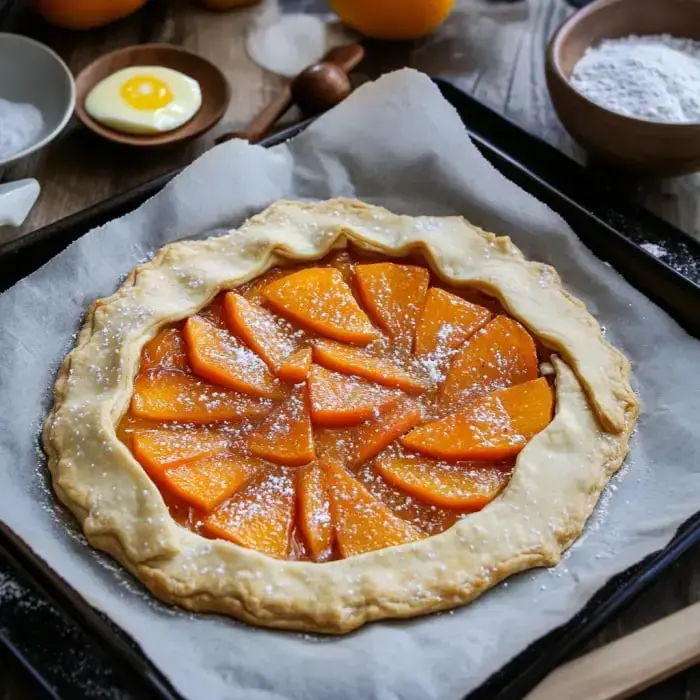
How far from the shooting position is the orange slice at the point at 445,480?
6.75ft

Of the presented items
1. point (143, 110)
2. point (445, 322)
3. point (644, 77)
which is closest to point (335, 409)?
point (445, 322)

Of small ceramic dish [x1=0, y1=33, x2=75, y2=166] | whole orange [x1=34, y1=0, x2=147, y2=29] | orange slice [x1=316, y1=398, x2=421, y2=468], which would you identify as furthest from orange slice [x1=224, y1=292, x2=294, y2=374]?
whole orange [x1=34, y1=0, x2=147, y2=29]

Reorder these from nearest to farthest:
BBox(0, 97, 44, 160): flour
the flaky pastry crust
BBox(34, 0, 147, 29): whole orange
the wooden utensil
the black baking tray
Answer: the black baking tray < the flaky pastry crust < BBox(0, 97, 44, 160): flour < the wooden utensil < BBox(34, 0, 147, 29): whole orange

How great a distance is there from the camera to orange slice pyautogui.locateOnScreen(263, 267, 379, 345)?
7.77 ft

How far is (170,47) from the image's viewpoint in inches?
126

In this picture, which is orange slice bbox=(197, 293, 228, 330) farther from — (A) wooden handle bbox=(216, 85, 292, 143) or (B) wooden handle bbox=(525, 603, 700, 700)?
(B) wooden handle bbox=(525, 603, 700, 700)

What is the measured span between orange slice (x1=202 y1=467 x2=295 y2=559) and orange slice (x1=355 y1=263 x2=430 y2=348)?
521mm

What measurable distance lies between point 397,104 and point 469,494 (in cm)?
128

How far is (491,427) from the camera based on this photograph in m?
2.16

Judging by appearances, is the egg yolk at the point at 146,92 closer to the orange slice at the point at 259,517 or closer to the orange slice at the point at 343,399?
the orange slice at the point at 343,399

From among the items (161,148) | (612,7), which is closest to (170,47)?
(161,148)

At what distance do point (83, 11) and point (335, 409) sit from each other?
1961 millimetres

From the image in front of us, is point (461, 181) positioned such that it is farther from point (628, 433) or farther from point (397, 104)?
point (628, 433)

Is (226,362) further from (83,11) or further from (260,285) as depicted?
(83,11)
